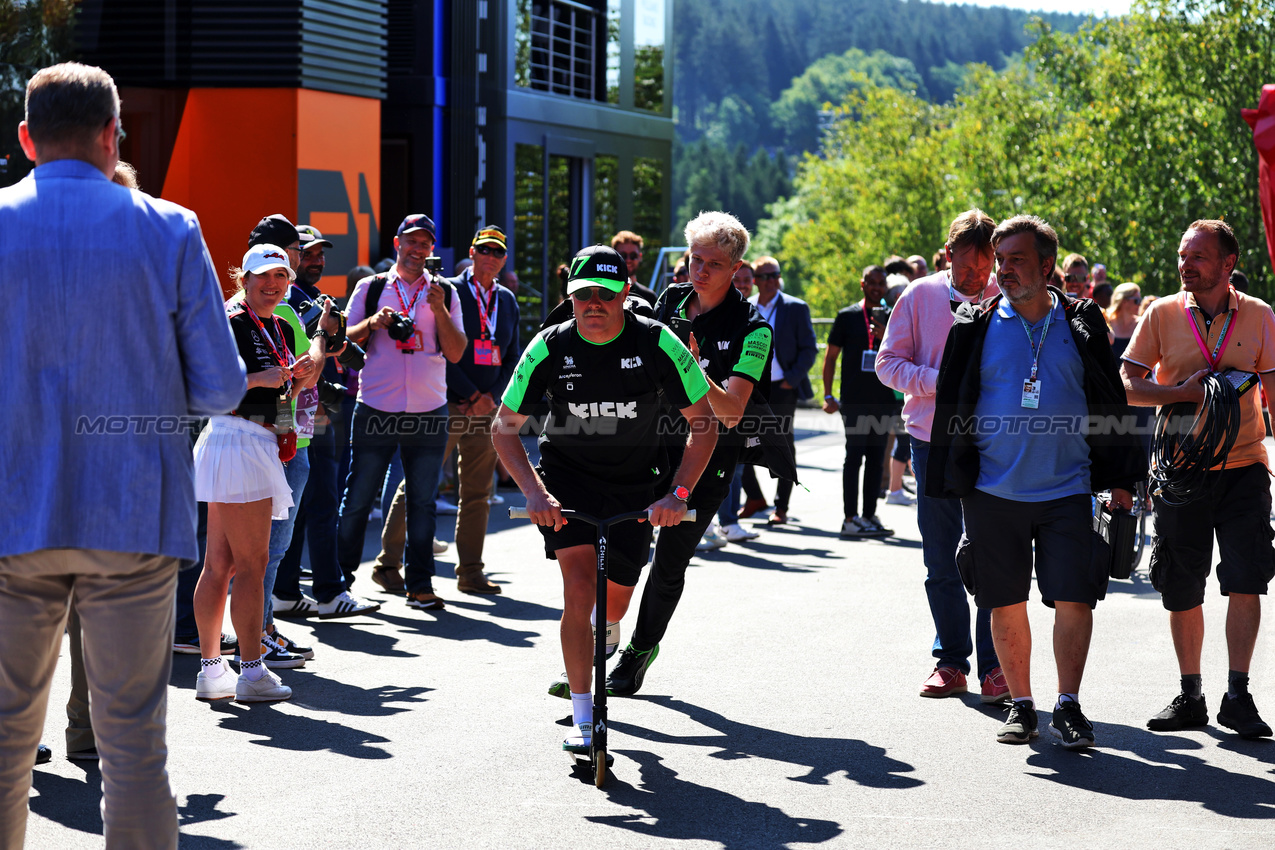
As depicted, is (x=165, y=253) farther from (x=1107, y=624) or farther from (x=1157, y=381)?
(x=1107, y=624)

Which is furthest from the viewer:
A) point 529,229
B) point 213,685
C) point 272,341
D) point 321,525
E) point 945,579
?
point 529,229

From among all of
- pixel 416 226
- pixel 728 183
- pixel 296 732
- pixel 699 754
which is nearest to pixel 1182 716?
pixel 699 754

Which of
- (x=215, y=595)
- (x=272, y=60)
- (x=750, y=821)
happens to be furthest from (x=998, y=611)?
(x=272, y=60)

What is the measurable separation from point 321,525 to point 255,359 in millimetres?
2098

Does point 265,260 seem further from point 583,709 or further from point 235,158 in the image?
point 235,158

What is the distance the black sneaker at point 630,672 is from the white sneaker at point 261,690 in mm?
1473

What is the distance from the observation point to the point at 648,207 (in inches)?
1052

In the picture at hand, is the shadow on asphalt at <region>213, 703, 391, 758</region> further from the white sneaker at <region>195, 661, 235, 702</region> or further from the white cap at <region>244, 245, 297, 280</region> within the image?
the white cap at <region>244, 245, 297, 280</region>

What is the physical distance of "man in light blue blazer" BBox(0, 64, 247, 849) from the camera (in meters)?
3.33

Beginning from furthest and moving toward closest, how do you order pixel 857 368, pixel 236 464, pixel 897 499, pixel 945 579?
1. pixel 897 499
2. pixel 857 368
3. pixel 945 579
4. pixel 236 464

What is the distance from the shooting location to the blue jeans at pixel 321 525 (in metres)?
8.10

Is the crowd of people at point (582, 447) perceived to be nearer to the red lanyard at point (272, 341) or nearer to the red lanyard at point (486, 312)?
the red lanyard at point (272, 341)

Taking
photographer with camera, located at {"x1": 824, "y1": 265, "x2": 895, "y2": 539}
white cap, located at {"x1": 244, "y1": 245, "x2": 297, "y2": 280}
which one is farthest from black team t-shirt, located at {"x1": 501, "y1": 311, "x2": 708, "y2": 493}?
photographer with camera, located at {"x1": 824, "y1": 265, "x2": 895, "y2": 539}

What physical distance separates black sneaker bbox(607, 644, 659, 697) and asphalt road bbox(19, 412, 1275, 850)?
0.11m
